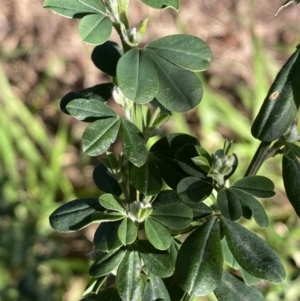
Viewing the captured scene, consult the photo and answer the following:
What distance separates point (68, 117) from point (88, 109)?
215cm

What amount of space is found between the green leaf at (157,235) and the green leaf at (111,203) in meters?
0.03

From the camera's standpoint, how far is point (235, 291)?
0.65 meters

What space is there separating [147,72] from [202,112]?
72.3 inches

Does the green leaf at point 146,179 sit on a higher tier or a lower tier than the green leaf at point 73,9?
lower

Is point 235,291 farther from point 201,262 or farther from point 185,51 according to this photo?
point 185,51

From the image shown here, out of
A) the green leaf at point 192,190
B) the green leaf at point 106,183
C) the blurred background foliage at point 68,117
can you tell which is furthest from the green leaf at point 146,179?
the blurred background foliage at point 68,117

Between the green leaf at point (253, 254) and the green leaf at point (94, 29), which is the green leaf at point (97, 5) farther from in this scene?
the green leaf at point (253, 254)

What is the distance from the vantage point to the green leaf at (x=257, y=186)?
0.60 m

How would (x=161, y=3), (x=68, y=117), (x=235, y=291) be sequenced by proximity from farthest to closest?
1. (x=68, y=117)
2. (x=235, y=291)
3. (x=161, y=3)

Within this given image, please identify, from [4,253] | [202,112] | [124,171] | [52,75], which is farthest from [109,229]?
[52,75]

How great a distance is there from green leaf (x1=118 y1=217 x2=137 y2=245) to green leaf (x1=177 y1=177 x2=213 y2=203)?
0.07 meters

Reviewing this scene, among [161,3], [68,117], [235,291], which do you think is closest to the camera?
[161,3]

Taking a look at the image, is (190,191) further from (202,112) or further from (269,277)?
(202,112)

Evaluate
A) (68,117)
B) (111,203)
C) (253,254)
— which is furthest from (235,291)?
(68,117)
